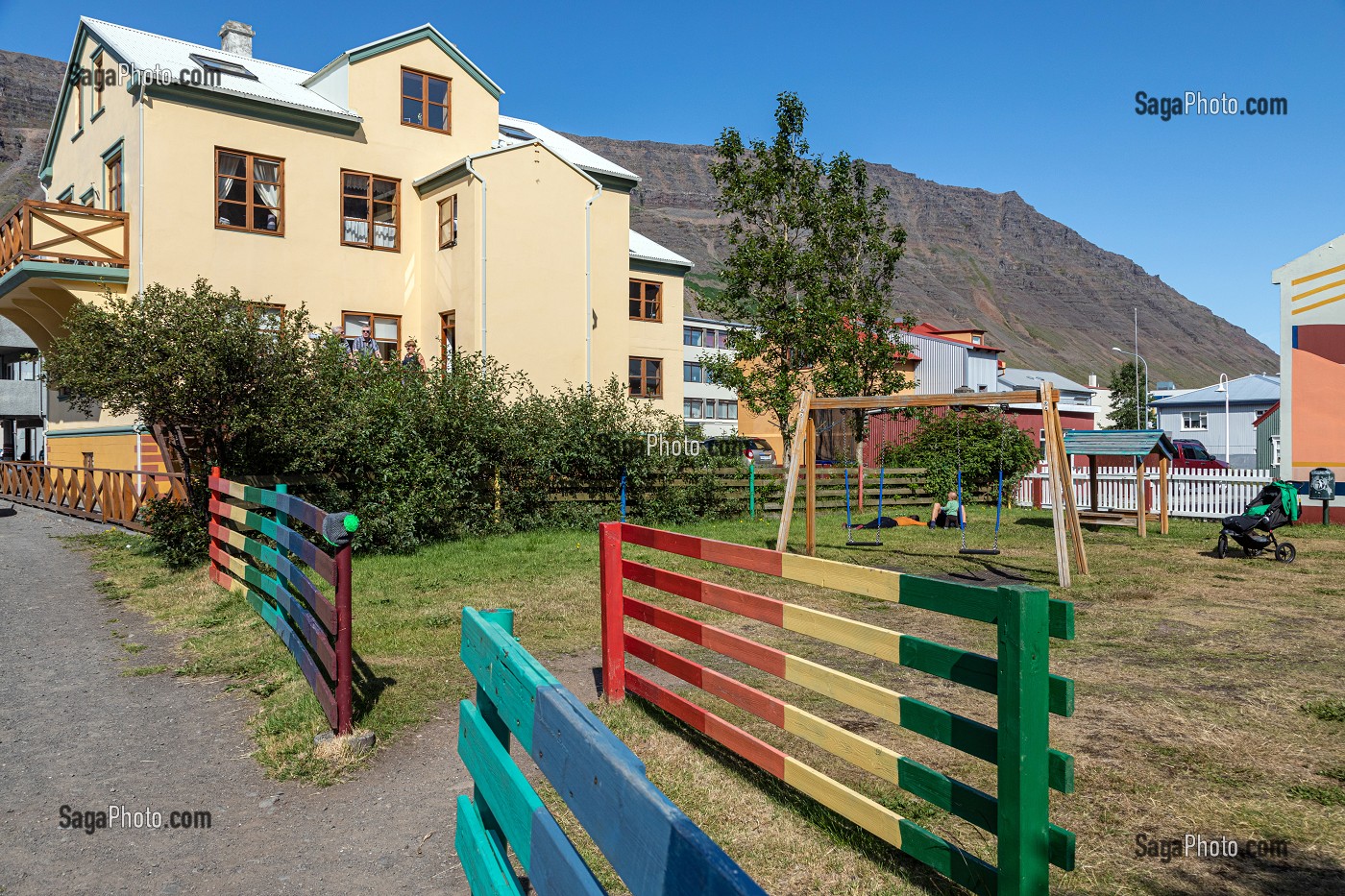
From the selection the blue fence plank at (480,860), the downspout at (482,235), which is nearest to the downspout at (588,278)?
the downspout at (482,235)

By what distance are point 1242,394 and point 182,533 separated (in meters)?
61.6

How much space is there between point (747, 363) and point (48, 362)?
63.9 feet

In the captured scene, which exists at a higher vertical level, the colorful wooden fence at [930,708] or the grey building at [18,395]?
the grey building at [18,395]

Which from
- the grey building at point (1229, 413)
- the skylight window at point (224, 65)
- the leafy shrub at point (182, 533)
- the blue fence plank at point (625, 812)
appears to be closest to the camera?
the blue fence plank at point (625, 812)

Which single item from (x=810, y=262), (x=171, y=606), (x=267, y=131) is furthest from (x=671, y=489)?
(x=267, y=131)

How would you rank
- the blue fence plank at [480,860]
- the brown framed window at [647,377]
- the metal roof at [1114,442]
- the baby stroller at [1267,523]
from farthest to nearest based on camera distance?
1. the brown framed window at [647,377]
2. the metal roof at [1114,442]
3. the baby stroller at [1267,523]
4. the blue fence plank at [480,860]

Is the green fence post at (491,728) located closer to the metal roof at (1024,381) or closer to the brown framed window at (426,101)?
the brown framed window at (426,101)

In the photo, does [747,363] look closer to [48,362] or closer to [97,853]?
[48,362]

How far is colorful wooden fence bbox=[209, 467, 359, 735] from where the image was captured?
552 centimetres

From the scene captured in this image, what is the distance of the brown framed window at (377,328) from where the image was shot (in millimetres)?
23219

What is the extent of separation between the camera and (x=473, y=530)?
17.4 meters

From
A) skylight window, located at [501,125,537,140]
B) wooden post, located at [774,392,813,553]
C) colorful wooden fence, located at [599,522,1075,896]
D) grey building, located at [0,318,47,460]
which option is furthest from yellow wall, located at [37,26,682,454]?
grey building, located at [0,318,47,460]

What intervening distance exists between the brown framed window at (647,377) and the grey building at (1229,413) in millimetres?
39495
